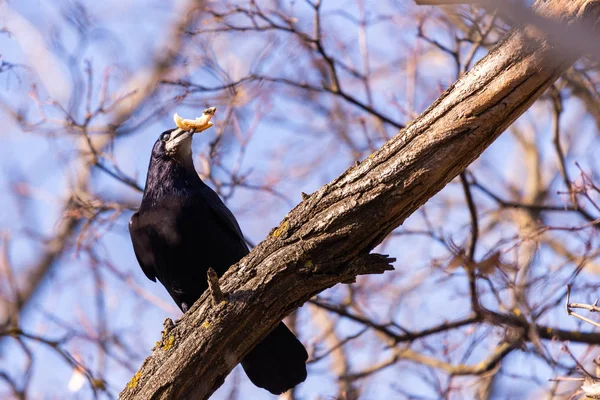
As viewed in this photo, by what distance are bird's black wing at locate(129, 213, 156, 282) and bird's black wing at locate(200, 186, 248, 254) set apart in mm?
466

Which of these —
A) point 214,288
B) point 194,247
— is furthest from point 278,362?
point 214,288

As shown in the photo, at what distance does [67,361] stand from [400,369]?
3306 mm

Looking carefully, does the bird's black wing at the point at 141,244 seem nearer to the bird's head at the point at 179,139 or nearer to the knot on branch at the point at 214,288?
the bird's head at the point at 179,139

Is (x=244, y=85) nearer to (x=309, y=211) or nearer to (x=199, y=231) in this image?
(x=199, y=231)

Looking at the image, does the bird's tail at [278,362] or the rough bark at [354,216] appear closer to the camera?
→ the rough bark at [354,216]

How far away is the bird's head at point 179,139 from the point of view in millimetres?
4848

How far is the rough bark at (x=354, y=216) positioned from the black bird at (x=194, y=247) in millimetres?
1038

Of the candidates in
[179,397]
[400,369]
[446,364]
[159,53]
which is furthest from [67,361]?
[159,53]

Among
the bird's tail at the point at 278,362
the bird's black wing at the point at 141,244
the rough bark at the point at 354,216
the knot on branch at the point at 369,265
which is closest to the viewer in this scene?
the rough bark at the point at 354,216

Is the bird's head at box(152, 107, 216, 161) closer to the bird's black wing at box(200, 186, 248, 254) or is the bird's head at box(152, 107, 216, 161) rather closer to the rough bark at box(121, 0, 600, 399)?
the bird's black wing at box(200, 186, 248, 254)

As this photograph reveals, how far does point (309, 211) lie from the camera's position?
10.8 feet

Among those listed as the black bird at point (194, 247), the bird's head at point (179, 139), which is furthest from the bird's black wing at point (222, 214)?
the bird's head at point (179, 139)

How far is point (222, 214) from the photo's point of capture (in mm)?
4742

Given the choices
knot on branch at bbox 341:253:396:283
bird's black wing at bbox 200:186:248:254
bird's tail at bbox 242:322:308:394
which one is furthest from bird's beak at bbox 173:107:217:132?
knot on branch at bbox 341:253:396:283
